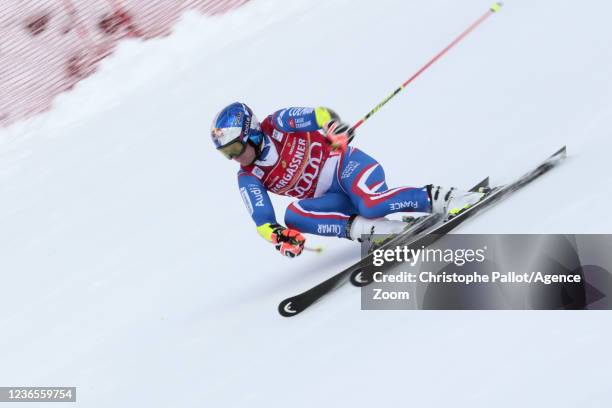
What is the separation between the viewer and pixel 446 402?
3225 mm

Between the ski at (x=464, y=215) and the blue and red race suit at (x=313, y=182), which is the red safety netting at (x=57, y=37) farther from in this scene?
the ski at (x=464, y=215)

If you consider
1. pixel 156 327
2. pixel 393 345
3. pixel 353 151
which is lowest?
pixel 156 327

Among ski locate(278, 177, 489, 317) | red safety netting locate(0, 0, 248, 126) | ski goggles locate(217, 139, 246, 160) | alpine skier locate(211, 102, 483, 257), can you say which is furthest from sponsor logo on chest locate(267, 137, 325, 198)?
red safety netting locate(0, 0, 248, 126)

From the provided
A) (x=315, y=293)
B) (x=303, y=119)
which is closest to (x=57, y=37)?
(x=303, y=119)

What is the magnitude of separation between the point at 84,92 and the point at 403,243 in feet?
16.3

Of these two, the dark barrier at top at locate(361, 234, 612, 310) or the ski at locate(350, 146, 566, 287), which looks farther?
the ski at locate(350, 146, 566, 287)

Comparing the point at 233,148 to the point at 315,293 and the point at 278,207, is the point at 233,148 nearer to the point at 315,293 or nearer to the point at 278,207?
the point at 315,293

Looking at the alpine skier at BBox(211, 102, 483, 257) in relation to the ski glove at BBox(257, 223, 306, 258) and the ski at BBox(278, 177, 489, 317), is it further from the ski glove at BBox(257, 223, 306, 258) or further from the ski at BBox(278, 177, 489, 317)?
the ski at BBox(278, 177, 489, 317)

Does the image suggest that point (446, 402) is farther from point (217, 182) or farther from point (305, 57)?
point (305, 57)

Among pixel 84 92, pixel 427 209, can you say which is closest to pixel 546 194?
pixel 427 209

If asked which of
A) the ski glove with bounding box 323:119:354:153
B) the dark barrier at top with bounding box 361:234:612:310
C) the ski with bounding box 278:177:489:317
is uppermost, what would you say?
the ski glove with bounding box 323:119:354:153

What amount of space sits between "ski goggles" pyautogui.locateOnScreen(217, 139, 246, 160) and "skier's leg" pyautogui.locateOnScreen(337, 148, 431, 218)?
61 cm

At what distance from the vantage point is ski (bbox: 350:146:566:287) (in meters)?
4.38

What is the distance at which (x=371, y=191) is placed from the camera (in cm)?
483
